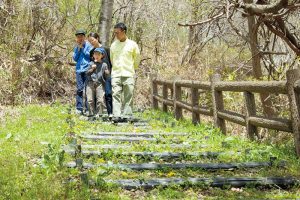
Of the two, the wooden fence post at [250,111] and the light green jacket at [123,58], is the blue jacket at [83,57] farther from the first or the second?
the wooden fence post at [250,111]

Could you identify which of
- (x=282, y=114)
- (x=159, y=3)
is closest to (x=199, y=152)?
(x=282, y=114)

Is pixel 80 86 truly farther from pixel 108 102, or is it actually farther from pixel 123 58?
pixel 123 58

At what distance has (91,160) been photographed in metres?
Answer: 5.80

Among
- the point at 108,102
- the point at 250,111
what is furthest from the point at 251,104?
the point at 108,102

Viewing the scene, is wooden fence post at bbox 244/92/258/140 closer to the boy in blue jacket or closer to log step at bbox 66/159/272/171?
log step at bbox 66/159/272/171

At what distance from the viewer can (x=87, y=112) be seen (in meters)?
11.1

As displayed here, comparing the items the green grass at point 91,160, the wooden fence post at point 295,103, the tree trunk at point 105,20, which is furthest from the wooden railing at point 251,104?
the tree trunk at point 105,20

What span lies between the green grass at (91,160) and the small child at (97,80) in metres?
1.43

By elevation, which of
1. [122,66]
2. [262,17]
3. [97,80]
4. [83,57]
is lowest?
[97,80]

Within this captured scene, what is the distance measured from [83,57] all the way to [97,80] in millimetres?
1258

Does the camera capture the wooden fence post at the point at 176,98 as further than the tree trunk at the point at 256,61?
Yes

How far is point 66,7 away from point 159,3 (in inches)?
225

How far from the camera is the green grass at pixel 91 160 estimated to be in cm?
441

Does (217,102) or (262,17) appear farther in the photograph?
(217,102)
